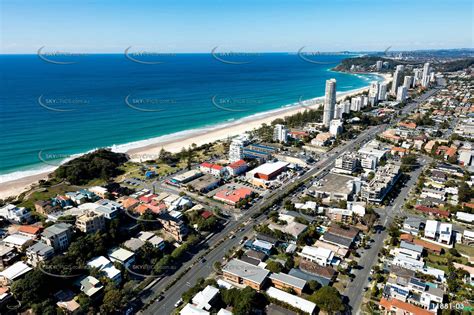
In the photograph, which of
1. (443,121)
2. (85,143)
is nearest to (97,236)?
(85,143)

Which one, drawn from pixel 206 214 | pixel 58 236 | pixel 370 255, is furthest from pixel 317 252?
pixel 58 236

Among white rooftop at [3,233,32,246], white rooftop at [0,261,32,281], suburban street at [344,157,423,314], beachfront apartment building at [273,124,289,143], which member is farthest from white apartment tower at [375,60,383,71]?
white rooftop at [0,261,32,281]

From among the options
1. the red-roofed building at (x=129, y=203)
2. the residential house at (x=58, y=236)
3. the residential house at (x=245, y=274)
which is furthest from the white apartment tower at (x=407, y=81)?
the residential house at (x=58, y=236)

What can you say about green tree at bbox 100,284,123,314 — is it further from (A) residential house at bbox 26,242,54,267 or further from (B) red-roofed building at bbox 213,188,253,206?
(B) red-roofed building at bbox 213,188,253,206

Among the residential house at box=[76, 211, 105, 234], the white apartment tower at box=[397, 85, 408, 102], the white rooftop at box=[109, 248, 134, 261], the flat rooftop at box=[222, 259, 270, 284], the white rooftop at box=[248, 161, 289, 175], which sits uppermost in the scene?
the white apartment tower at box=[397, 85, 408, 102]

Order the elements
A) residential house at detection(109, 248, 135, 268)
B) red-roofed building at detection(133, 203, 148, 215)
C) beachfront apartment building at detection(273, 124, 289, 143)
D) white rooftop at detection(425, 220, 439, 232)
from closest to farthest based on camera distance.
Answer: residential house at detection(109, 248, 135, 268) < white rooftop at detection(425, 220, 439, 232) < red-roofed building at detection(133, 203, 148, 215) < beachfront apartment building at detection(273, 124, 289, 143)

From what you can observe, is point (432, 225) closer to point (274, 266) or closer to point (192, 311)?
point (274, 266)

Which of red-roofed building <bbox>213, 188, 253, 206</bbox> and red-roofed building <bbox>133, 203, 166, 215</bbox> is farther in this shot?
red-roofed building <bbox>213, 188, 253, 206</bbox>

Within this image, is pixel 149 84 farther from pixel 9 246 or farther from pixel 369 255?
pixel 369 255
